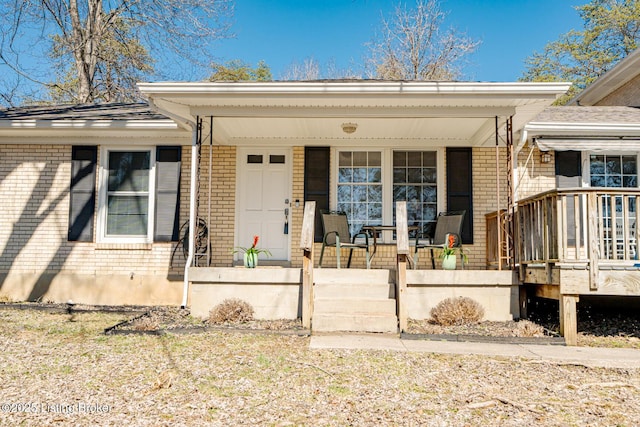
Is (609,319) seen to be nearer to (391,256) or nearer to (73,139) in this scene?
(391,256)

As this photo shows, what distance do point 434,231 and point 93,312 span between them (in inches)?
192

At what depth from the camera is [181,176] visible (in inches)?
307

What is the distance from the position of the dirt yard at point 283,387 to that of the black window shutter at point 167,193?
2905 mm

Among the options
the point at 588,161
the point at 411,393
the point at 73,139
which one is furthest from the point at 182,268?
the point at 588,161

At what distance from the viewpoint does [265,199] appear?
8031 millimetres

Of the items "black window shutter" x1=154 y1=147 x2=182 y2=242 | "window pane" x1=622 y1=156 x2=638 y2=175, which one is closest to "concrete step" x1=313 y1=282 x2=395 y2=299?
"black window shutter" x1=154 y1=147 x2=182 y2=242

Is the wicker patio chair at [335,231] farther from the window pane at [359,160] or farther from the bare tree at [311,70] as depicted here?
the bare tree at [311,70]

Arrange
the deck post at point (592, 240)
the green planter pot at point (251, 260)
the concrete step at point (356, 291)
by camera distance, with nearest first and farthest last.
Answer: the deck post at point (592, 240)
the concrete step at point (356, 291)
the green planter pot at point (251, 260)

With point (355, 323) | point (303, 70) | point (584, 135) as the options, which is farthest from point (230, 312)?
point (303, 70)

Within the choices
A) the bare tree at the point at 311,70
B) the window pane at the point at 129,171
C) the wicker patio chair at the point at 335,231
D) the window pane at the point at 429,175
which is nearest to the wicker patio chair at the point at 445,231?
the window pane at the point at 429,175

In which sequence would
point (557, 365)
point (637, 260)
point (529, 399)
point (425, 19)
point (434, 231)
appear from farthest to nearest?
point (425, 19) < point (434, 231) < point (637, 260) < point (557, 365) < point (529, 399)

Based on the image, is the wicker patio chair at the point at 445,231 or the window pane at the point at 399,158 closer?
Answer: the wicker patio chair at the point at 445,231

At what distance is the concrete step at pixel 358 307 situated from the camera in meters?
5.65

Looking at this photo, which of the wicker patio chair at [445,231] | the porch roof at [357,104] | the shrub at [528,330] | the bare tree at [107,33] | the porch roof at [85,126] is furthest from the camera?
the bare tree at [107,33]
